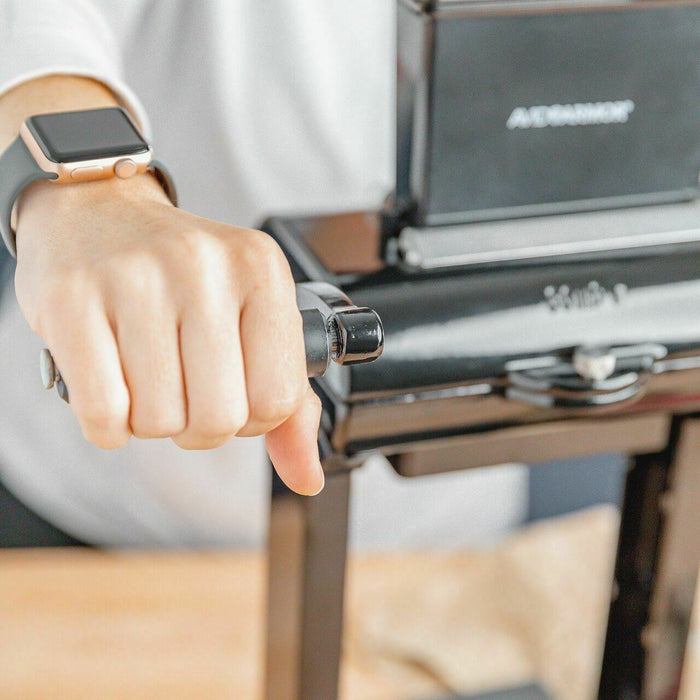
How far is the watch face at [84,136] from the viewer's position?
32 centimetres

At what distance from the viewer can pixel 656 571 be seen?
0.51 metres

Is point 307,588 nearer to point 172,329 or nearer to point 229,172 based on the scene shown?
point 172,329

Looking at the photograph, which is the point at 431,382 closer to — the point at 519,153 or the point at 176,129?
the point at 519,153

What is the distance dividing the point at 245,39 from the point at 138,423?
1.43ft

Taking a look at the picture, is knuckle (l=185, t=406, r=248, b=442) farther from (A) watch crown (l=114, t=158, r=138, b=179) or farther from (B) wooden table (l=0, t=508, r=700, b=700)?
(B) wooden table (l=0, t=508, r=700, b=700)

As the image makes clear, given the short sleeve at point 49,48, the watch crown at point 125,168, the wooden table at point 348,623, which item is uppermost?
the short sleeve at point 49,48

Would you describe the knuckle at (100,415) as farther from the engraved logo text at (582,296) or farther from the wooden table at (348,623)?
the wooden table at (348,623)

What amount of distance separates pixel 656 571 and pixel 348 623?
316mm

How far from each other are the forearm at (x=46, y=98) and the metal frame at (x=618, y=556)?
0.18 metres

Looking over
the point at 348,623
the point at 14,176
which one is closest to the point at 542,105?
the point at 14,176

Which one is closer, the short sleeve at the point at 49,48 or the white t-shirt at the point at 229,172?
the short sleeve at the point at 49,48

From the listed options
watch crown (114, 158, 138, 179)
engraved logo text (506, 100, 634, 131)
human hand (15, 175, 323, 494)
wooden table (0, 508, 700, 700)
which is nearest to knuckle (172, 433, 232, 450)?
human hand (15, 175, 323, 494)

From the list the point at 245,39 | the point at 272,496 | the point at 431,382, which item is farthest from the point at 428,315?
the point at 245,39

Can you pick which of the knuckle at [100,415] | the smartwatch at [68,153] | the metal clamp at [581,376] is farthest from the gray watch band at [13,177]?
the metal clamp at [581,376]
